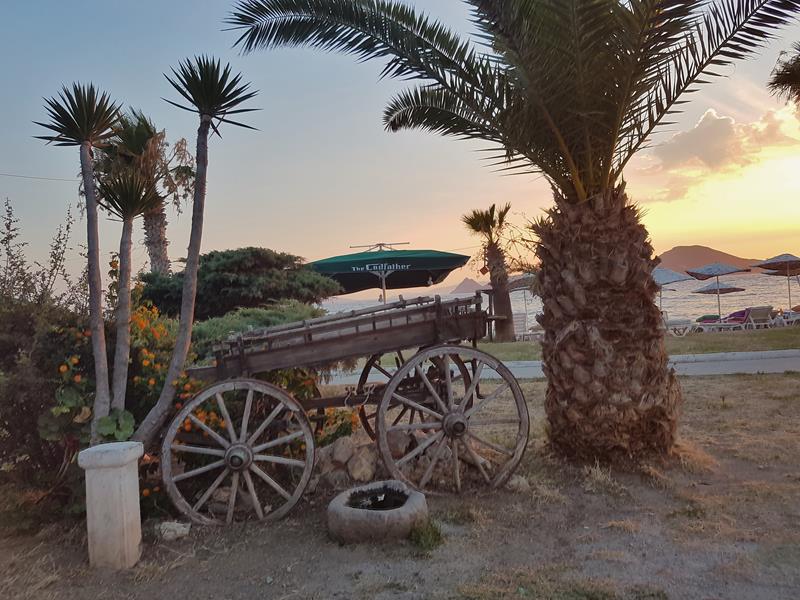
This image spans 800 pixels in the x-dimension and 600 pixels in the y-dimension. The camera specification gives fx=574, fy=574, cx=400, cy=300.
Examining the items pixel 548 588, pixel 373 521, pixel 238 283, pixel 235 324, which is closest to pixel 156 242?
pixel 238 283

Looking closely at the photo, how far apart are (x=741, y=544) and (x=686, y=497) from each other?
889 millimetres

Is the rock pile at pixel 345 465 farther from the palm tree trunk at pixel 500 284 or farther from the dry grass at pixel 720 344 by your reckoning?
the palm tree trunk at pixel 500 284

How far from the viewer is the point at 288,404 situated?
4.43 m

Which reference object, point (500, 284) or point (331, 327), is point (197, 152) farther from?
point (500, 284)

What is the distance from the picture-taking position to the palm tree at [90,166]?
14.4 ft

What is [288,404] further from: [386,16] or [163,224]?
Result: [163,224]

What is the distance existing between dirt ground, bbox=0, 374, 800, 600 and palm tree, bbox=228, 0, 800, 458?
593 mm

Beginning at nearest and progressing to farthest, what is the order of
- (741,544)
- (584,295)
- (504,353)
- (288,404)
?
(741,544) → (288,404) → (584,295) → (504,353)

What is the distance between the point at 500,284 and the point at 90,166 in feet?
58.2

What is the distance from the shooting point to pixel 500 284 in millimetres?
21219

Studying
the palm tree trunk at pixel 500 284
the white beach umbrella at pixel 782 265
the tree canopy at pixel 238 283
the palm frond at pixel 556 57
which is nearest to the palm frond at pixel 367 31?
the palm frond at pixel 556 57

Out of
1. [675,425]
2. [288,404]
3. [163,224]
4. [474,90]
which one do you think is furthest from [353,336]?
[163,224]

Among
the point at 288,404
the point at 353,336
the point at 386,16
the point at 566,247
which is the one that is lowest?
the point at 288,404

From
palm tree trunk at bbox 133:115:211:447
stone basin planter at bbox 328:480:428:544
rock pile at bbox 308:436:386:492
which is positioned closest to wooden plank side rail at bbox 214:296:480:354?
palm tree trunk at bbox 133:115:211:447
